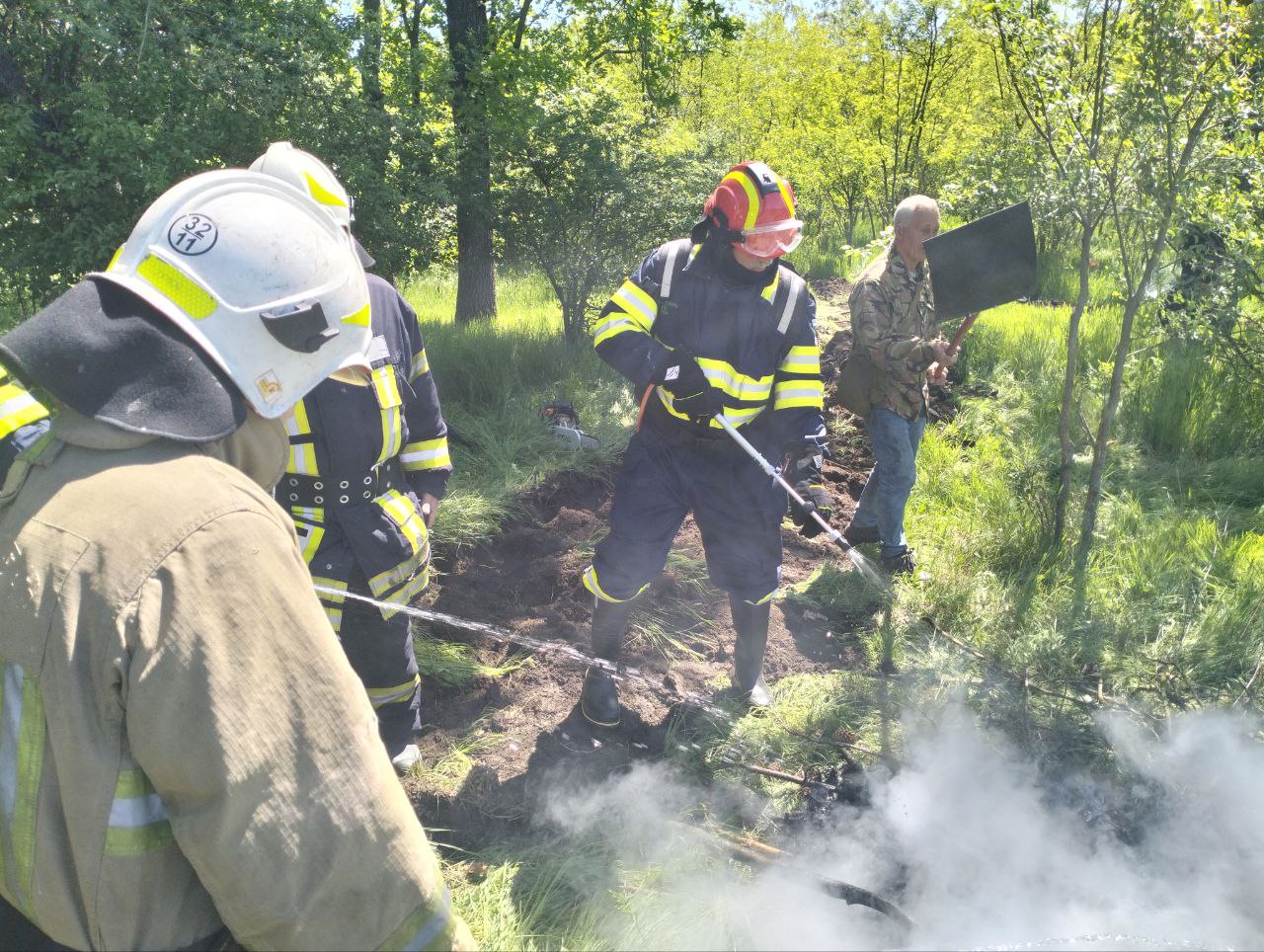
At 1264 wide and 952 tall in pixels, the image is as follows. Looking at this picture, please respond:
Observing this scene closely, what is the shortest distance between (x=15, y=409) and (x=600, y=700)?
2515 millimetres

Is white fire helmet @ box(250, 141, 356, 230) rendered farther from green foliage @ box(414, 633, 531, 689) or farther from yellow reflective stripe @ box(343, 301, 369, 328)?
green foliage @ box(414, 633, 531, 689)

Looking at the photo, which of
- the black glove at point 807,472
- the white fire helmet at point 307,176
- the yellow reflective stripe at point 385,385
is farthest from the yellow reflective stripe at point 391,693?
the black glove at point 807,472

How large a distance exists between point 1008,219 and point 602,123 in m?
4.28

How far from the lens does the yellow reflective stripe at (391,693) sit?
314cm

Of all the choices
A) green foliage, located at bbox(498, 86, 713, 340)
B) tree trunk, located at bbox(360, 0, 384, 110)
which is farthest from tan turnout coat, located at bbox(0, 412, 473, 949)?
green foliage, located at bbox(498, 86, 713, 340)

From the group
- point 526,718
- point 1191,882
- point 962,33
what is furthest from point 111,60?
point 962,33

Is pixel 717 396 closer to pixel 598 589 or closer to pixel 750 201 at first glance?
pixel 750 201

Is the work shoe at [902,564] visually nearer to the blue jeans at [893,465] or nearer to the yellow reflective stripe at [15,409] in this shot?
the blue jeans at [893,465]

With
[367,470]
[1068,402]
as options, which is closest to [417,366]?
[367,470]

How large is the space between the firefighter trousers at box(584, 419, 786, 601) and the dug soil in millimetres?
607

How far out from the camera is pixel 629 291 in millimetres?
3486

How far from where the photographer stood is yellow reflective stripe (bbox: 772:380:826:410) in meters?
3.60

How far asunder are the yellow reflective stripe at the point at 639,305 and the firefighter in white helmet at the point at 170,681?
2.35 meters

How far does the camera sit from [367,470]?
110 inches
